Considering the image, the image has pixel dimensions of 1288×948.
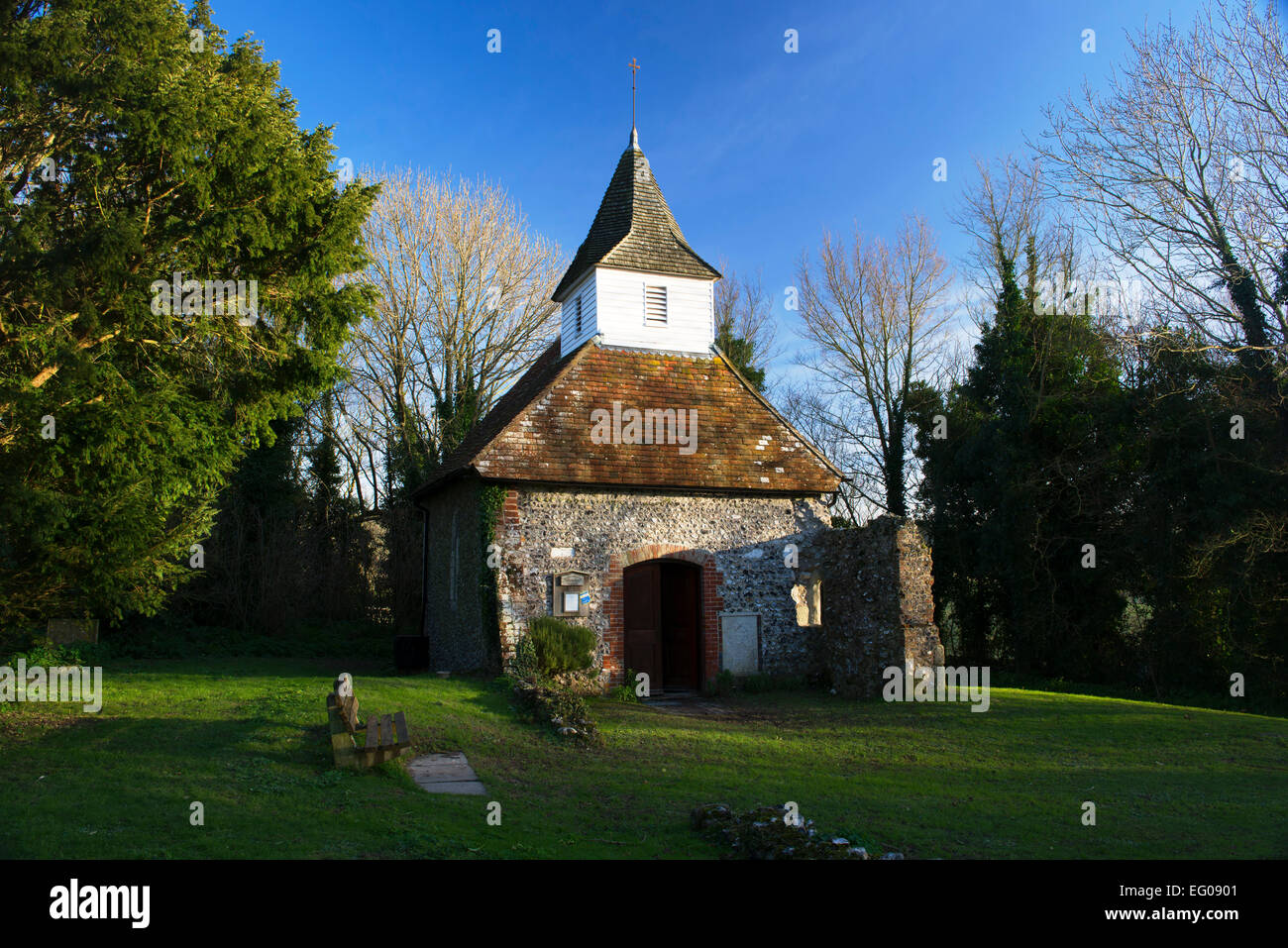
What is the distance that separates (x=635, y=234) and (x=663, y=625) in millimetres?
8556

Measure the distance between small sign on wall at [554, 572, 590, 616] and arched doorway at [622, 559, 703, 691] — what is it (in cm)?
111

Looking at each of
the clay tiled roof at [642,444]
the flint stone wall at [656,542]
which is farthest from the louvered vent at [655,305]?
the flint stone wall at [656,542]

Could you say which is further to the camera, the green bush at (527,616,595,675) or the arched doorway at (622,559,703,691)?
the arched doorway at (622,559,703,691)

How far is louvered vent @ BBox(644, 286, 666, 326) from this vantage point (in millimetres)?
17016

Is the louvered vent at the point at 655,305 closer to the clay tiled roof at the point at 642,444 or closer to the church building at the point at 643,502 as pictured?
the church building at the point at 643,502

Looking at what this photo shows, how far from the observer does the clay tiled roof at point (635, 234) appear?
17.0 meters

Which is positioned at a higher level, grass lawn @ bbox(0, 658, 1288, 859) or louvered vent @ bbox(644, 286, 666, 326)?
louvered vent @ bbox(644, 286, 666, 326)

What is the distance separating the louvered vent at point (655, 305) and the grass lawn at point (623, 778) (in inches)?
328

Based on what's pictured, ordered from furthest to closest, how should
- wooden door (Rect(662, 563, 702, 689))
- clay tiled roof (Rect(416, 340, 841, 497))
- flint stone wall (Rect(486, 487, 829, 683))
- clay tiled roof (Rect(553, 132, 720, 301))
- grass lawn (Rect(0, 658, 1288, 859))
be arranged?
clay tiled roof (Rect(553, 132, 720, 301)), wooden door (Rect(662, 563, 702, 689)), clay tiled roof (Rect(416, 340, 841, 497)), flint stone wall (Rect(486, 487, 829, 683)), grass lawn (Rect(0, 658, 1288, 859))

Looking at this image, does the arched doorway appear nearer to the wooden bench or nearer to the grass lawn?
the grass lawn

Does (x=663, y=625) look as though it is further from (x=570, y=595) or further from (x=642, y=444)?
(x=642, y=444)

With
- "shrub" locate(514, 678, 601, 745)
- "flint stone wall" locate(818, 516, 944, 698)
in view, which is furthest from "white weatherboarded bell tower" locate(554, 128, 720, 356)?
"shrub" locate(514, 678, 601, 745)

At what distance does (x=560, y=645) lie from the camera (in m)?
13.1
